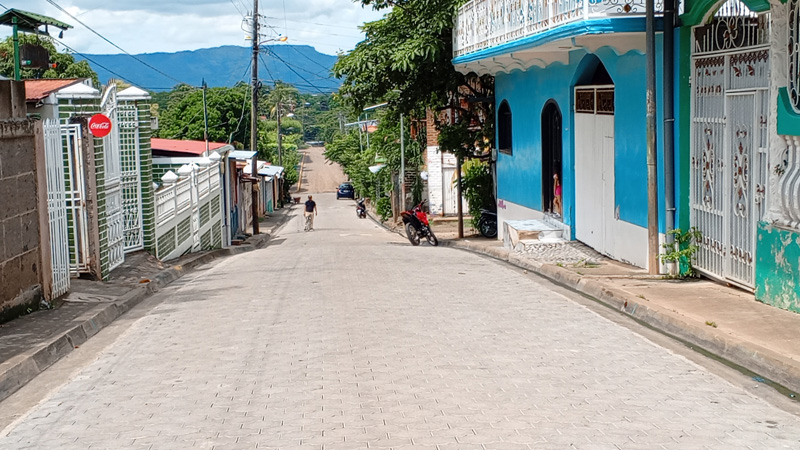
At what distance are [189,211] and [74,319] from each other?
10.5 metres

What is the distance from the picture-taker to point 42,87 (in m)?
13.4

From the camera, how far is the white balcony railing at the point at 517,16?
12344mm

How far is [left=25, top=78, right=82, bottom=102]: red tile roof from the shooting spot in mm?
12875

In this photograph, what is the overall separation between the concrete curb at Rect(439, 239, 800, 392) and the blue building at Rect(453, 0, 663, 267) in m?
1.58

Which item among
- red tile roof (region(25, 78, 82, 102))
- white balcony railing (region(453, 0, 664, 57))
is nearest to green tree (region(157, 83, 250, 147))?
white balcony railing (region(453, 0, 664, 57))

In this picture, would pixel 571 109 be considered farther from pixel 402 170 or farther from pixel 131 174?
pixel 402 170

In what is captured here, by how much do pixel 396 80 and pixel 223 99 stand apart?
41662mm

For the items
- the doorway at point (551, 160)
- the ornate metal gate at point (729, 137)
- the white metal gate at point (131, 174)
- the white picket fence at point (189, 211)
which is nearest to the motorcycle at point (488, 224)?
the doorway at point (551, 160)

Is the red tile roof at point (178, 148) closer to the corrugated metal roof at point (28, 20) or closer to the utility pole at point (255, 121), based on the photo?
the utility pole at point (255, 121)

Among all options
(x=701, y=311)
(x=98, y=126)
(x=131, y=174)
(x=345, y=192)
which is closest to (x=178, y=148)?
(x=131, y=174)

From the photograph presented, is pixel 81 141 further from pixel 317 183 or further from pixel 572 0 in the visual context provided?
pixel 317 183

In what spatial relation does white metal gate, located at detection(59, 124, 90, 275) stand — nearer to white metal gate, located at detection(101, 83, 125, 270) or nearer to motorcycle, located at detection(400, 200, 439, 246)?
white metal gate, located at detection(101, 83, 125, 270)

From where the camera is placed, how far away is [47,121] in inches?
452

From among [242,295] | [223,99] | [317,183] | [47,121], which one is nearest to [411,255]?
[242,295]
